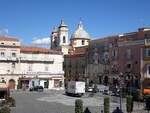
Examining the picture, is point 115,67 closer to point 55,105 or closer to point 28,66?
point 28,66

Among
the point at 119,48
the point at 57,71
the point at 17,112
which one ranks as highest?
the point at 119,48

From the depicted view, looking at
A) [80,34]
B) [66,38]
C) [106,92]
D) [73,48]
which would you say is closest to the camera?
[106,92]

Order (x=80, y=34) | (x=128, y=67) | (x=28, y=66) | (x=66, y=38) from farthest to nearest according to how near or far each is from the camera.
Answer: (x=80, y=34) < (x=66, y=38) < (x=28, y=66) < (x=128, y=67)

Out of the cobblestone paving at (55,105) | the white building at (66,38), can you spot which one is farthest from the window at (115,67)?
the white building at (66,38)

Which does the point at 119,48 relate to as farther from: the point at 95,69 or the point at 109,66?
the point at 95,69

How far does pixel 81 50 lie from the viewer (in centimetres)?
8438

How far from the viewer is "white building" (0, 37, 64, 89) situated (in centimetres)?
6038

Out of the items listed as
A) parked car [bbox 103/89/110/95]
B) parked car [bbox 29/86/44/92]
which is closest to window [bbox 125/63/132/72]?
parked car [bbox 103/89/110/95]

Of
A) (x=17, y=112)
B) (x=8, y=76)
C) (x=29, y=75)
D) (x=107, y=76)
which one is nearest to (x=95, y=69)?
(x=107, y=76)

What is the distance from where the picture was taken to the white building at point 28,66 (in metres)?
60.4

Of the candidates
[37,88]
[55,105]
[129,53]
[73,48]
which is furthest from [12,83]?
[73,48]

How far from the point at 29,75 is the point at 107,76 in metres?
16.4

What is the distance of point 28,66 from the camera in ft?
207

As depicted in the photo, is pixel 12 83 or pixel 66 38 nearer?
pixel 12 83
